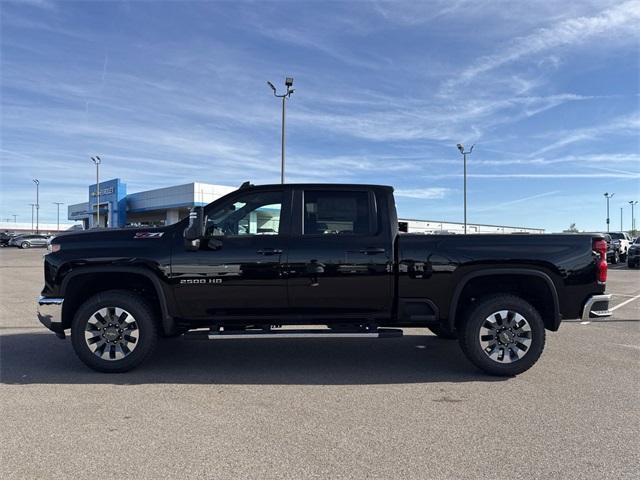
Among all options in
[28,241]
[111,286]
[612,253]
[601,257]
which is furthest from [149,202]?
[601,257]

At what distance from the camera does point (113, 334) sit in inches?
220

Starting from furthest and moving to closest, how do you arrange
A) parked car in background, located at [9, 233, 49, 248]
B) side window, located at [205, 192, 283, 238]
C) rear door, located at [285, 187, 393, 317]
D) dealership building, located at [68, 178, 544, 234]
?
parked car in background, located at [9, 233, 49, 248] < dealership building, located at [68, 178, 544, 234] < side window, located at [205, 192, 283, 238] < rear door, located at [285, 187, 393, 317]

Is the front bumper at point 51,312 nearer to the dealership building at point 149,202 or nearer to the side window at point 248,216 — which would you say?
the side window at point 248,216

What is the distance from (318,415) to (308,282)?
157 centimetres

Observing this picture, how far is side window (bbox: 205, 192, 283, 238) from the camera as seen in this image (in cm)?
573

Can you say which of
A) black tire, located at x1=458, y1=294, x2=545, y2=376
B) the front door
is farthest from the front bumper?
black tire, located at x1=458, y1=294, x2=545, y2=376

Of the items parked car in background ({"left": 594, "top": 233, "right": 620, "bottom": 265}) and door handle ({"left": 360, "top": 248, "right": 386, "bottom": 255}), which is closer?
door handle ({"left": 360, "top": 248, "right": 386, "bottom": 255})

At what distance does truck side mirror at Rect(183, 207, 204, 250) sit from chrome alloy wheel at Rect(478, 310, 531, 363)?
319cm

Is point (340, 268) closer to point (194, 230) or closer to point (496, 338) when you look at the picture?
point (194, 230)

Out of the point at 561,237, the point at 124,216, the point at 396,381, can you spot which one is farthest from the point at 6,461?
the point at 124,216

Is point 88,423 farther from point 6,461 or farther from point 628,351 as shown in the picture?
point 628,351

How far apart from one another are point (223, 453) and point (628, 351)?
18.4 feet

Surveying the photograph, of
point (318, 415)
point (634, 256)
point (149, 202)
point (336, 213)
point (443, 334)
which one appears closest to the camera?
point (318, 415)

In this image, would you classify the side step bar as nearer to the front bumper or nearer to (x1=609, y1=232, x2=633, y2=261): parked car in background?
the front bumper
